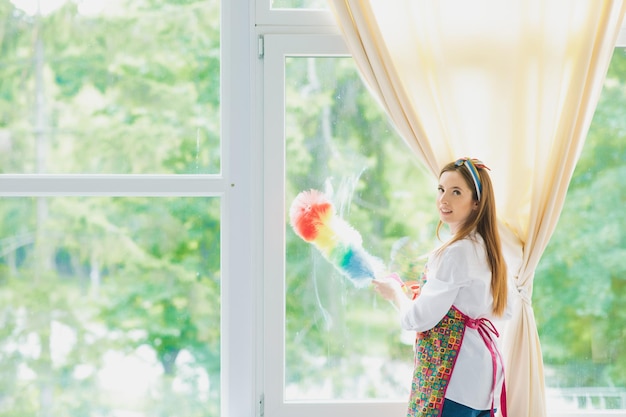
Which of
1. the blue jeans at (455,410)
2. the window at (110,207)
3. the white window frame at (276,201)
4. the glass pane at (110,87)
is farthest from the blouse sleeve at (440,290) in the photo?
the glass pane at (110,87)

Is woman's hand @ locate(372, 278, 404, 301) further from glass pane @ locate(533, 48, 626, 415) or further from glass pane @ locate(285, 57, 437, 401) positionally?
glass pane @ locate(533, 48, 626, 415)

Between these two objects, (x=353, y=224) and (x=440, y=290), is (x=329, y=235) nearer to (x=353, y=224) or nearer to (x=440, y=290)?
(x=353, y=224)

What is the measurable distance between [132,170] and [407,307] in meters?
1.02

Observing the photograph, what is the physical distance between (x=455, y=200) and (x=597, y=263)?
26.3 inches

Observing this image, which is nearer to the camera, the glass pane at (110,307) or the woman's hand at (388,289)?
the woman's hand at (388,289)

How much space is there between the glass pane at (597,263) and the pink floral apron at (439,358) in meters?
0.44

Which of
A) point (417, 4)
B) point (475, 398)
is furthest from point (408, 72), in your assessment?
point (475, 398)

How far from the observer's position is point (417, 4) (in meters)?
2.27

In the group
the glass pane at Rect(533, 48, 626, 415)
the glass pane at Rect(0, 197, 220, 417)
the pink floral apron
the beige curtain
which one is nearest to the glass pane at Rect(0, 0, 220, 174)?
the glass pane at Rect(0, 197, 220, 417)

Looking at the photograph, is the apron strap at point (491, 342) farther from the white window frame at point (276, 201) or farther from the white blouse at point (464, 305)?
the white window frame at point (276, 201)

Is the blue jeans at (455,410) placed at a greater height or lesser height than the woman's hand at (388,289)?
lesser

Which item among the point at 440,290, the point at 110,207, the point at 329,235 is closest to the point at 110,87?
the point at 110,207

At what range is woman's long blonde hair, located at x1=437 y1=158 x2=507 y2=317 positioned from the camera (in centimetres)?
204

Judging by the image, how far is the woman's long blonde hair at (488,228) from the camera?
204cm
